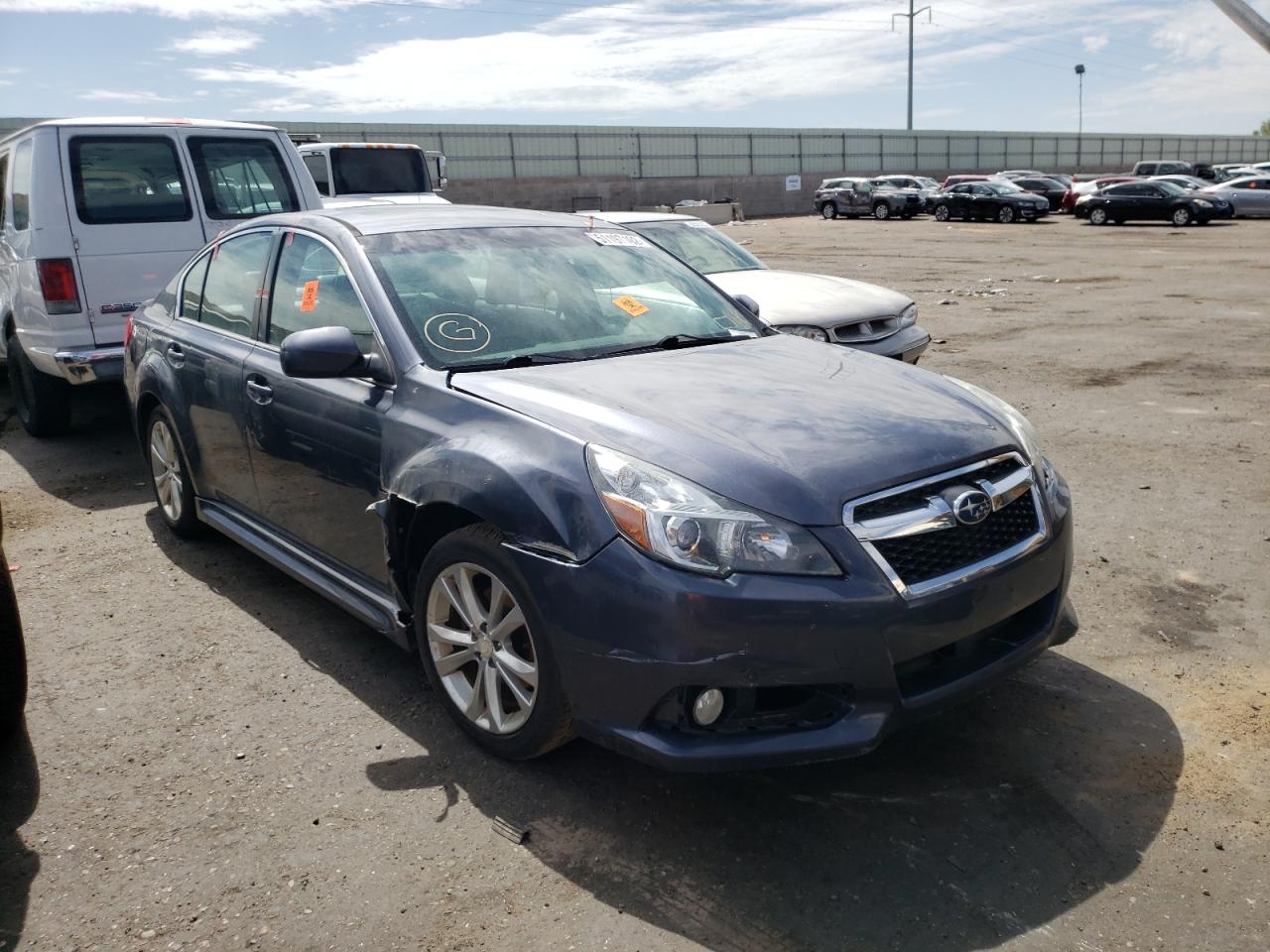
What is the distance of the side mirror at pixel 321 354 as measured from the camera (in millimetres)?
3639

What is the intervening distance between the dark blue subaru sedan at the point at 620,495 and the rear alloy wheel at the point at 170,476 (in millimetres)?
834

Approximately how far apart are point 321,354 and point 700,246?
7.04m

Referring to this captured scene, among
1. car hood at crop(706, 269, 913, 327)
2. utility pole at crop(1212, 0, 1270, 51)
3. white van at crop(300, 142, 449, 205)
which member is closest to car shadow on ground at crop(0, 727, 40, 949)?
car hood at crop(706, 269, 913, 327)

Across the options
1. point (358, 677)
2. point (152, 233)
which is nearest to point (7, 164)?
point (152, 233)

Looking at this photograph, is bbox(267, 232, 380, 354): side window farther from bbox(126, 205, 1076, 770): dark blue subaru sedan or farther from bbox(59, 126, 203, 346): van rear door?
bbox(59, 126, 203, 346): van rear door

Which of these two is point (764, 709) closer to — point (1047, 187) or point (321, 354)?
point (321, 354)

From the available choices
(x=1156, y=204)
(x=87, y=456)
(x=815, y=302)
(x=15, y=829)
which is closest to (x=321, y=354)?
(x=15, y=829)

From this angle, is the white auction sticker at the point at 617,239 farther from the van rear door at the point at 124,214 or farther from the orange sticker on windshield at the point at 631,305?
the van rear door at the point at 124,214

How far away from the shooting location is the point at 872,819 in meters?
3.07

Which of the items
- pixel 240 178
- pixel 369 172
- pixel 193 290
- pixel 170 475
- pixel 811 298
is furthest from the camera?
pixel 369 172

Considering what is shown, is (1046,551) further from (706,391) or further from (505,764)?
(505,764)

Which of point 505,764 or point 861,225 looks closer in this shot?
point 505,764

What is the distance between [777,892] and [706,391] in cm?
148

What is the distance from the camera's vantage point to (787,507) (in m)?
2.85
